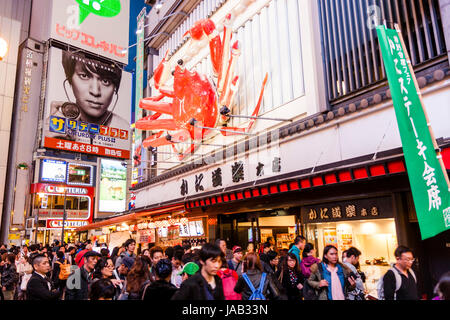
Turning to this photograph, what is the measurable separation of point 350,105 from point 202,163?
7915 mm

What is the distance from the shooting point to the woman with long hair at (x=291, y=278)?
6.19 meters

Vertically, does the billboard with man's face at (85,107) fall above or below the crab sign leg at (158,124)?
above

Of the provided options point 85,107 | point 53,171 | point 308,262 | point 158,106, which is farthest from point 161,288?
point 53,171

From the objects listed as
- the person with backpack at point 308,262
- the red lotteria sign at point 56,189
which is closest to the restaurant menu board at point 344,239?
the person with backpack at point 308,262

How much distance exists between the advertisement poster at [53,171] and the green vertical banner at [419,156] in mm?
40737

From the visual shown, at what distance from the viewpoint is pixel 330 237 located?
9828mm

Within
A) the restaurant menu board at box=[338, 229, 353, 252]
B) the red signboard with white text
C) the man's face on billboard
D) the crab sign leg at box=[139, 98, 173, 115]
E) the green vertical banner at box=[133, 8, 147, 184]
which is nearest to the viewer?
the restaurant menu board at box=[338, 229, 353, 252]

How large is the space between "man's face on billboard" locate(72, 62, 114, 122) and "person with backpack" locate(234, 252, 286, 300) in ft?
94.2

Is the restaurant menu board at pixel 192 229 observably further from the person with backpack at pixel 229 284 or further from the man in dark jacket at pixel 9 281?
the person with backpack at pixel 229 284

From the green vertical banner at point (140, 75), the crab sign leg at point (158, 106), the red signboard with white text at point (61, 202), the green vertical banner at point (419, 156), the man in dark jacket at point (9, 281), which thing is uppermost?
the green vertical banner at point (140, 75)

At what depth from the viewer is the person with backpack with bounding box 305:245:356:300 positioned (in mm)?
5215

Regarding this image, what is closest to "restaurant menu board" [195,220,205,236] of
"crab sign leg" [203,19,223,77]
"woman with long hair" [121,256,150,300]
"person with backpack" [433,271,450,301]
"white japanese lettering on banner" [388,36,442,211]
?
"crab sign leg" [203,19,223,77]

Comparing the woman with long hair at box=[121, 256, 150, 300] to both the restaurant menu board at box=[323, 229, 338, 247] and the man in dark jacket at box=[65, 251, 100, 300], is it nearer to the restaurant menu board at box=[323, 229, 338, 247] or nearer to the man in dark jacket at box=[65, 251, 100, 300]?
the man in dark jacket at box=[65, 251, 100, 300]
